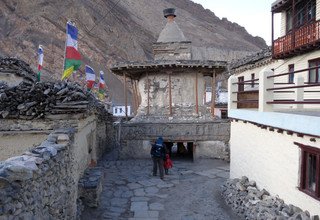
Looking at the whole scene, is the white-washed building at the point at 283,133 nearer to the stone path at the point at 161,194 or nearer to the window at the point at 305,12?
the window at the point at 305,12

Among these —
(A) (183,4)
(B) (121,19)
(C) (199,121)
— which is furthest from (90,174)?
(A) (183,4)

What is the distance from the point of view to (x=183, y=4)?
11225 centimetres

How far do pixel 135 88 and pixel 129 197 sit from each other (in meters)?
11.2

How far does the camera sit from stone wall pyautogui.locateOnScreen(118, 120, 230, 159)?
16.3 meters

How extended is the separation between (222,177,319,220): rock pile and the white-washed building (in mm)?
184

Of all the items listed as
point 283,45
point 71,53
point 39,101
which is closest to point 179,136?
point 283,45

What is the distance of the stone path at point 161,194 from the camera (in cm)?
904

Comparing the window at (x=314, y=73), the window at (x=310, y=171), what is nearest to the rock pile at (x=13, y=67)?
the window at (x=310, y=171)

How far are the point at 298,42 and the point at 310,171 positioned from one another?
10245mm

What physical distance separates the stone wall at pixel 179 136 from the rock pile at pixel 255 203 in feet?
17.2

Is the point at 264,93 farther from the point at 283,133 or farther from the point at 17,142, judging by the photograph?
the point at 17,142

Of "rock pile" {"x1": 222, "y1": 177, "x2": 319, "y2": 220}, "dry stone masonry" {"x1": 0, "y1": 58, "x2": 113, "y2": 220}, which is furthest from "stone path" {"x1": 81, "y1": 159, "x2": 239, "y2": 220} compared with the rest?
"dry stone masonry" {"x1": 0, "y1": 58, "x2": 113, "y2": 220}

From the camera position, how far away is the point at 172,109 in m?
18.4

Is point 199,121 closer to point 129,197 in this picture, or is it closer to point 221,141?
point 221,141
